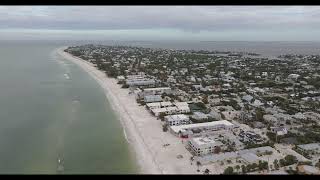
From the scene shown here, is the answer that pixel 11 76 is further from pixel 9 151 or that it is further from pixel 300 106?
pixel 300 106

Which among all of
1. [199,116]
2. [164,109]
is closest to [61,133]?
[164,109]

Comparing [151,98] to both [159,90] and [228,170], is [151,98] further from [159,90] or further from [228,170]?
[228,170]

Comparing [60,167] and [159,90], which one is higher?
[159,90]

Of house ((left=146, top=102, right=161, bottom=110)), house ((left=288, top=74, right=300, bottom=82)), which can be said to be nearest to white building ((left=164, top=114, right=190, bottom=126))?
house ((left=146, top=102, right=161, bottom=110))

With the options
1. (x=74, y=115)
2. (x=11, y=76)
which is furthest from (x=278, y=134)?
(x=11, y=76)

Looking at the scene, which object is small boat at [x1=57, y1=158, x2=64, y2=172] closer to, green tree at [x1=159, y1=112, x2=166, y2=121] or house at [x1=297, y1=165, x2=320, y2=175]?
green tree at [x1=159, y1=112, x2=166, y2=121]
